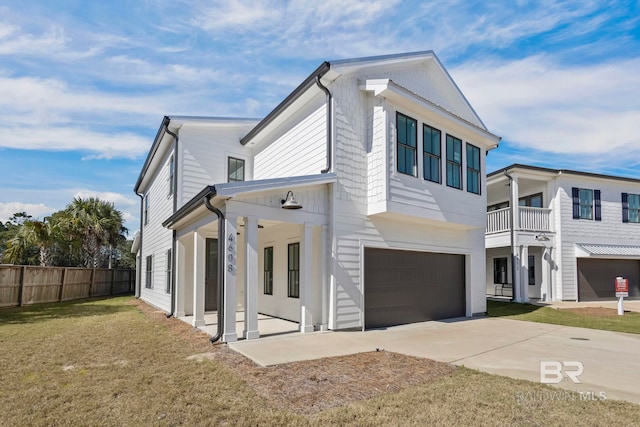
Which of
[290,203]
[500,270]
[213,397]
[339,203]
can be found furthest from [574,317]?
[213,397]

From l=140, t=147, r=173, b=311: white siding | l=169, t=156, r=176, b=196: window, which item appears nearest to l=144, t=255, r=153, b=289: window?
l=140, t=147, r=173, b=311: white siding

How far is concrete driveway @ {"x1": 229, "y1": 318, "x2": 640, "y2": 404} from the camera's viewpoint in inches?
220

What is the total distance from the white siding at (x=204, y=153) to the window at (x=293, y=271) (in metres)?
3.89

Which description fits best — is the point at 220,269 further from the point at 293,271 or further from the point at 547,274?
the point at 547,274

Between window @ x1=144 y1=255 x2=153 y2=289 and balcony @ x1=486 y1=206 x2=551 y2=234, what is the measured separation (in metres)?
15.3

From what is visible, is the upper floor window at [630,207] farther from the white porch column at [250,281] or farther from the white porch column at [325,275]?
the white porch column at [250,281]

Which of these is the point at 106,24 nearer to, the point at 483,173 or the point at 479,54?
the point at 479,54

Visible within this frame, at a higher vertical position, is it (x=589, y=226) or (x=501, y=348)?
(x=589, y=226)

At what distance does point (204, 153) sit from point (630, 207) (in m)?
20.6

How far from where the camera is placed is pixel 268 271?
479 inches

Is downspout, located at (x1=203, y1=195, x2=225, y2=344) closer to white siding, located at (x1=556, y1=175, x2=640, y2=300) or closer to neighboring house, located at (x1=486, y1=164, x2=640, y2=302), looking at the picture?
neighboring house, located at (x1=486, y1=164, x2=640, y2=302)

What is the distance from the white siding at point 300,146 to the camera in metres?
9.65

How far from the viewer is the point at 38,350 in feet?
23.6

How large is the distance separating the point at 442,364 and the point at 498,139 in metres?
8.78
